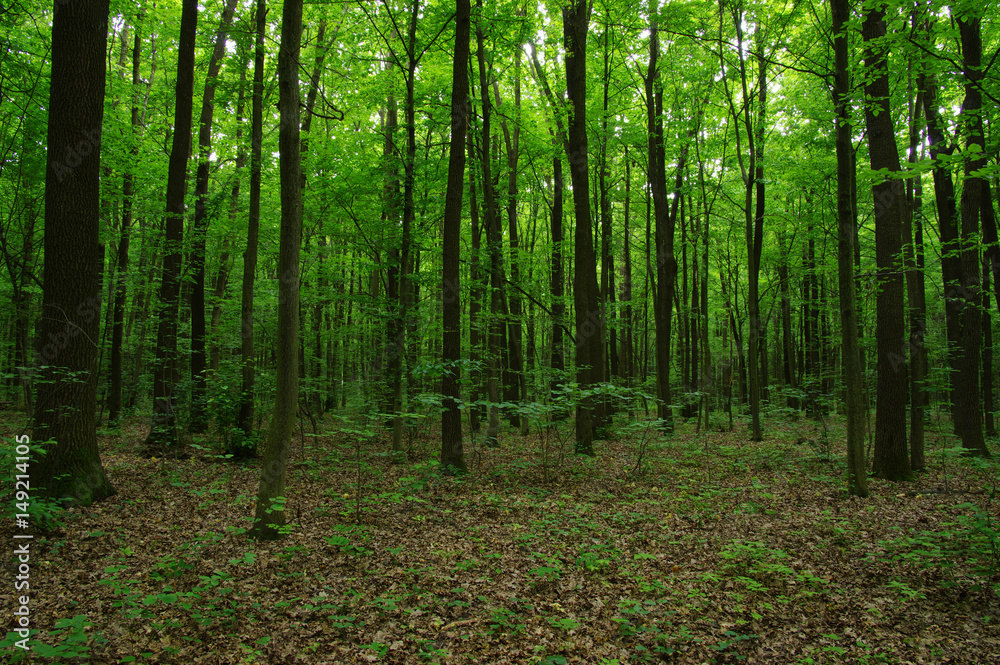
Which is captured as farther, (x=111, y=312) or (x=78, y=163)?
(x=111, y=312)

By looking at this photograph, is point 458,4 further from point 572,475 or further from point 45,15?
point 45,15

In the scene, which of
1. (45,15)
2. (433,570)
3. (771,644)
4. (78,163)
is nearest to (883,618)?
(771,644)

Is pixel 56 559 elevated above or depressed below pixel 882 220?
A: below

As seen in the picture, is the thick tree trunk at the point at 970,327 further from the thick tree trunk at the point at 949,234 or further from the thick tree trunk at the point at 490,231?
the thick tree trunk at the point at 490,231

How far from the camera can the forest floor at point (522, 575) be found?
3.93 metres

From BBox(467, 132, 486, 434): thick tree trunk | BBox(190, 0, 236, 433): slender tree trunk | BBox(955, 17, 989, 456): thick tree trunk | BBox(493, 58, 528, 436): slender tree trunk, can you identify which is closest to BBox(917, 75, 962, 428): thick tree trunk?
BBox(955, 17, 989, 456): thick tree trunk

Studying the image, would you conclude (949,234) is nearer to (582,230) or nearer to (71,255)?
(582,230)

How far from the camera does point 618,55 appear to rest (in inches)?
653

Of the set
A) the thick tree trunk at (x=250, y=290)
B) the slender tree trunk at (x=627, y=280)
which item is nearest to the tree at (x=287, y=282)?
the thick tree trunk at (x=250, y=290)

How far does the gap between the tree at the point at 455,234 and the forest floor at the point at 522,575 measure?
3.94ft

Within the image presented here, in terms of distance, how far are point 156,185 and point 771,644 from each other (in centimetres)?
1732

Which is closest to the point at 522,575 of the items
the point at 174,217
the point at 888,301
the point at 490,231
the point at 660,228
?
the point at 888,301

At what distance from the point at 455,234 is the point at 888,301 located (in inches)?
308

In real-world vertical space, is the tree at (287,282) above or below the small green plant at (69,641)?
above
